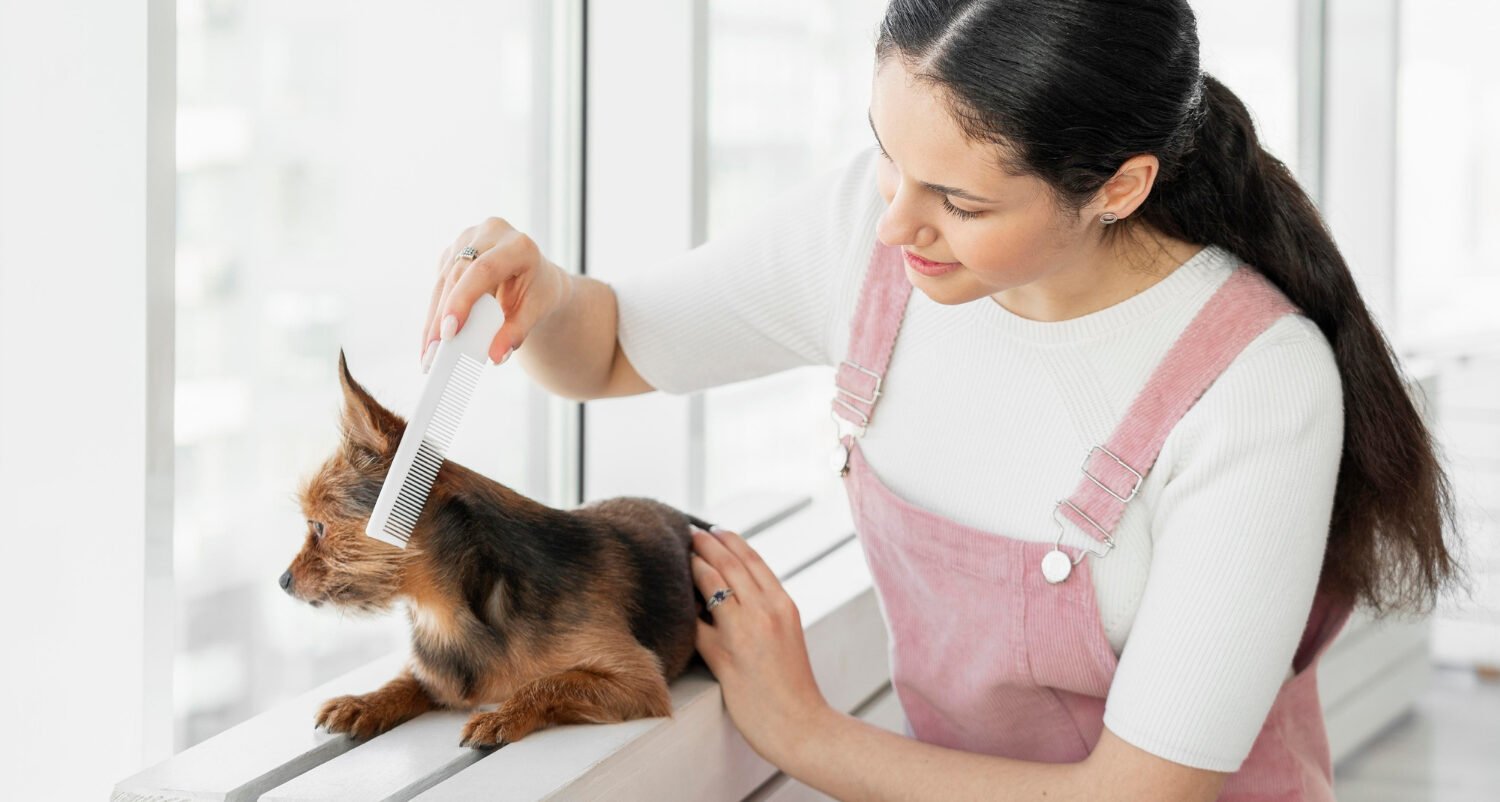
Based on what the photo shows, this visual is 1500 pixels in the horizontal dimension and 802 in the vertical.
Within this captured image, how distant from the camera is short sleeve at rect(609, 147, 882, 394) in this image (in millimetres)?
1226

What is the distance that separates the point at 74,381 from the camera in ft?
3.19

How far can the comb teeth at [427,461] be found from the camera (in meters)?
0.87

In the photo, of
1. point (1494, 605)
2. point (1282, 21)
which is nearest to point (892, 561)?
point (1282, 21)

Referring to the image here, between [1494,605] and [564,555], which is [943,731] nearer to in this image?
[564,555]

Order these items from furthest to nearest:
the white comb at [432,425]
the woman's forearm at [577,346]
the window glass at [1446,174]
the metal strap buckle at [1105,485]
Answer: the window glass at [1446,174], the woman's forearm at [577,346], the metal strap buckle at [1105,485], the white comb at [432,425]

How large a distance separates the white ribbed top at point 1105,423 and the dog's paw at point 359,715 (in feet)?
1.41

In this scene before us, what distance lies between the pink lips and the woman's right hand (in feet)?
0.97

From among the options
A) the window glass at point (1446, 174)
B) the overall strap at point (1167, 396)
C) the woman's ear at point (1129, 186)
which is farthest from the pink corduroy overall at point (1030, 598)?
the window glass at point (1446, 174)

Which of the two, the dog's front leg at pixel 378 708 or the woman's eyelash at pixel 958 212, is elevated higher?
the woman's eyelash at pixel 958 212

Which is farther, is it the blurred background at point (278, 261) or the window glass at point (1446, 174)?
the window glass at point (1446, 174)

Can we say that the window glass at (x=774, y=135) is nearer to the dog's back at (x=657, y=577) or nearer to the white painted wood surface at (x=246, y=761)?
the dog's back at (x=657, y=577)

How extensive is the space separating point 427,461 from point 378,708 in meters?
0.22

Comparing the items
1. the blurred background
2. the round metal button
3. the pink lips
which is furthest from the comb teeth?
the round metal button

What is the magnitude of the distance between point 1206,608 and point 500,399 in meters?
0.89
